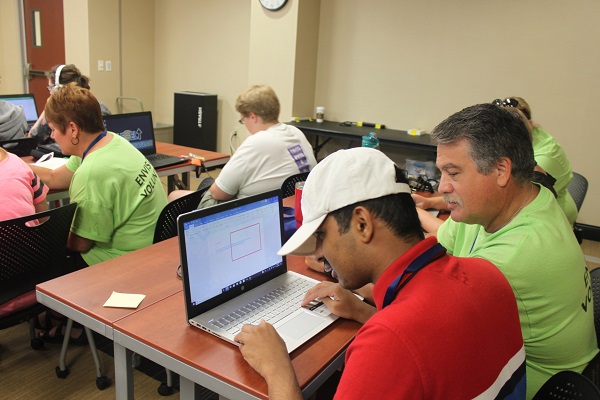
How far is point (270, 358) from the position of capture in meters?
1.15

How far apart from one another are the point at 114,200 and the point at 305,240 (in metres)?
1.38

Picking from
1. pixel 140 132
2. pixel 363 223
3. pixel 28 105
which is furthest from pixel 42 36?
pixel 363 223

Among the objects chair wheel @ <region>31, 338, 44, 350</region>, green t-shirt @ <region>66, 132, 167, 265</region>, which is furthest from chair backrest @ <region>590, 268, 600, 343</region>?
chair wheel @ <region>31, 338, 44, 350</region>

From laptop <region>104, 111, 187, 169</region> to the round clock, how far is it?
2.20 meters

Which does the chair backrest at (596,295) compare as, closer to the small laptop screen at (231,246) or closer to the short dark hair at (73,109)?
the small laptop screen at (231,246)

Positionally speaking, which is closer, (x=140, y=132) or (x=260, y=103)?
(x=260, y=103)

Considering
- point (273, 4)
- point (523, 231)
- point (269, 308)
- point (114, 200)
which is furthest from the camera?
point (273, 4)

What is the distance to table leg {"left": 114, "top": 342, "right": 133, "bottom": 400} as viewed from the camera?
1.43 metres

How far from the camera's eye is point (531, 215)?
52.1 inches

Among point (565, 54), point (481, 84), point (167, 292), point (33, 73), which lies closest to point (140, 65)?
point (33, 73)

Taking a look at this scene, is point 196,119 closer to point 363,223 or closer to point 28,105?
point 28,105

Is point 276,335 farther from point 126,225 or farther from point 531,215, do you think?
point 126,225

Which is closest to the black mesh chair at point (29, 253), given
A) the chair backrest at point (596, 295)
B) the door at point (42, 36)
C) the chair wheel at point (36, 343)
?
the chair wheel at point (36, 343)

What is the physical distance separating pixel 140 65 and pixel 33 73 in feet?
4.87
